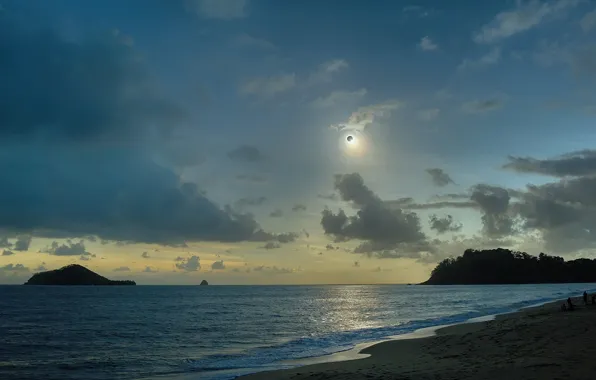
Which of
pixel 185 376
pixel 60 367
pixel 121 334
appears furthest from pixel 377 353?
pixel 121 334

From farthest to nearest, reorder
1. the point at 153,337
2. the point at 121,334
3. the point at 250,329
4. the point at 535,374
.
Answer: the point at 250,329 → the point at 121,334 → the point at 153,337 → the point at 535,374

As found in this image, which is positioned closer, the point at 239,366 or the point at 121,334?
the point at 239,366

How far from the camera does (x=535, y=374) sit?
634 inches

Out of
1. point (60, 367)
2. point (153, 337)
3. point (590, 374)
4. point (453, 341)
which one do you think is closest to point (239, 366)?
point (60, 367)

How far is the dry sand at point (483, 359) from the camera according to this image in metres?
17.0

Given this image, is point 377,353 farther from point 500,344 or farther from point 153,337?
point 153,337

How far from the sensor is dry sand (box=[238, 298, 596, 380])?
671 inches

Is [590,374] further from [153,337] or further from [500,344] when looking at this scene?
[153,337]

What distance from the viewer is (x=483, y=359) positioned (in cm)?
2102

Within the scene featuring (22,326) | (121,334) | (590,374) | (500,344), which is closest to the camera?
→ (590,374)

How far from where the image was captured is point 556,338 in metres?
25.2

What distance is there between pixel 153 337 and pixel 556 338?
113 feet

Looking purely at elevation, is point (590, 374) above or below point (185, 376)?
above

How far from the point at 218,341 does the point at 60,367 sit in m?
14.2
